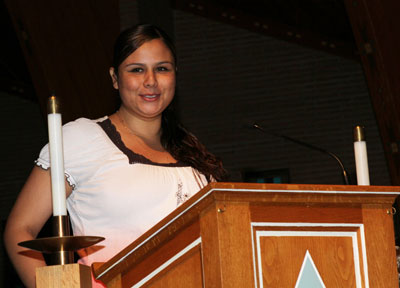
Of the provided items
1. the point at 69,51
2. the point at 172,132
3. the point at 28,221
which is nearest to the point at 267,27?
the point at 69,51

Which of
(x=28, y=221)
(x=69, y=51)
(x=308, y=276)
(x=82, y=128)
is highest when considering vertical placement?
(x=69, y=51)

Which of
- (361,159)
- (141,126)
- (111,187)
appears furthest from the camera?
(141,126)

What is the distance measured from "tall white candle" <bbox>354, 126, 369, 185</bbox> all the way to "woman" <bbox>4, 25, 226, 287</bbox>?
2.00ft

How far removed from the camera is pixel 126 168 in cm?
226

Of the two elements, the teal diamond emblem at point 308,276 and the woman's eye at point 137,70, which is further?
the woman's eye at point 137,70

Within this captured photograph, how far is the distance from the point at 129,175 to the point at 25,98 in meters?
9.15

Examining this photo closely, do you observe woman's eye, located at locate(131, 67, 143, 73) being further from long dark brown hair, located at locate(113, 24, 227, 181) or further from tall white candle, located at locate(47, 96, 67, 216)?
tall white candle, located at locate(47, 96, 67, 216)

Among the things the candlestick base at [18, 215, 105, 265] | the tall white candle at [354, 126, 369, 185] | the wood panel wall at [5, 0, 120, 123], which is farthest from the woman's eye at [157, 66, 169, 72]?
the wood panel wall at [5, 0, 120, 123]

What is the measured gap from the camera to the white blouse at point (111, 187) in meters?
2.18

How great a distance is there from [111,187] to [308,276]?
815 millimetres

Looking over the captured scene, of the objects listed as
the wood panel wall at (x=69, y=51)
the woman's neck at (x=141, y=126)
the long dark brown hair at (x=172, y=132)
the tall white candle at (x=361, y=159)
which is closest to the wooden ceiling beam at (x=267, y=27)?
the wood panel wall at (x=69, y=51)

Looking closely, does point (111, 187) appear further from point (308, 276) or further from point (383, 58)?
point (383, 58)

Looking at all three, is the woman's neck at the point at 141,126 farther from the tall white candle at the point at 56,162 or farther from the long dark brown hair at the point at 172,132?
the tall white candle at the point at 56,162

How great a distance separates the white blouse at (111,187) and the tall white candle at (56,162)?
610 mm
